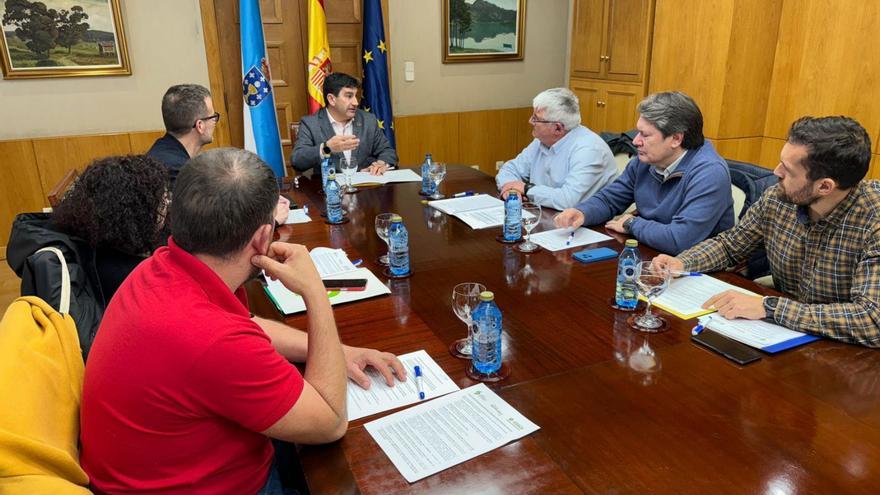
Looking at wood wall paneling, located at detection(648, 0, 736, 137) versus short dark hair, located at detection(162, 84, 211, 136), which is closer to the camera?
short dark hair, located at detection(162, 84, 211, 136)

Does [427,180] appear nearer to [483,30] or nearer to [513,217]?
[513,217]

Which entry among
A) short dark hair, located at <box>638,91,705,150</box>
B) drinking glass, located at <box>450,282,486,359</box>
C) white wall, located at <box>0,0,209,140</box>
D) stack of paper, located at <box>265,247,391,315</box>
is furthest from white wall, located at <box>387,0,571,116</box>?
drinking glass, located at <box>450,282,486,359</box>

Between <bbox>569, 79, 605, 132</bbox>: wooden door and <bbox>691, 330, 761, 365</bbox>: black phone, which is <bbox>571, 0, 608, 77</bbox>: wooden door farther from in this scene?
<bbox>691, 330, 761, 365</bbox>: black phone

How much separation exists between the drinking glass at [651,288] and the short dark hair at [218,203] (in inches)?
35.7

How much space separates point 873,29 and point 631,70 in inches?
62.0

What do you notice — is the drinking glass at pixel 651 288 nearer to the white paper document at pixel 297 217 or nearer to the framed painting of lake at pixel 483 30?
the white paper document at pixel 297 217

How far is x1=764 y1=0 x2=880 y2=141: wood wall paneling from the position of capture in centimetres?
329

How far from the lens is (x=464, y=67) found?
5.04 metres

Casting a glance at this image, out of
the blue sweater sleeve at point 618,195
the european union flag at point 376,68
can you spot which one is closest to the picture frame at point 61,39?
the european union flag at point 376,68

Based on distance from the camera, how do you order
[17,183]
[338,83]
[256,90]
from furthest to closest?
[256,90]
[17,183]
[338,83]

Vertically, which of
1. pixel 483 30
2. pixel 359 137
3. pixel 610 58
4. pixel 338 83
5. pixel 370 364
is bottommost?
pixel 370 364

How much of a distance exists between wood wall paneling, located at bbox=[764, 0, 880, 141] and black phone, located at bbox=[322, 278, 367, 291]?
3200 millimetres

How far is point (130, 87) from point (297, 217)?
96.8 inches

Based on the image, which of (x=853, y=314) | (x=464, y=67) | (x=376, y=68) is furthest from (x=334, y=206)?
(x=464, y=67)
